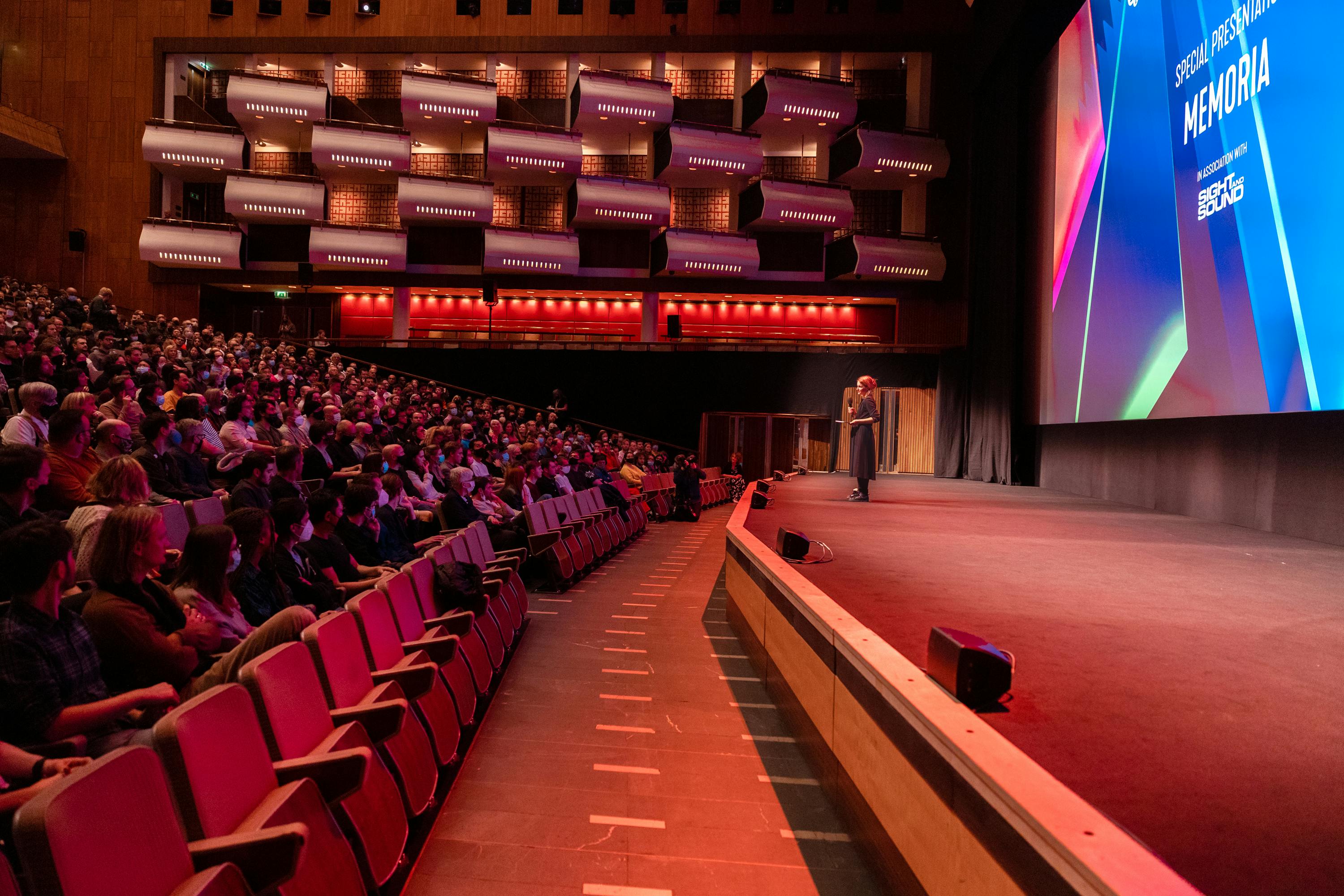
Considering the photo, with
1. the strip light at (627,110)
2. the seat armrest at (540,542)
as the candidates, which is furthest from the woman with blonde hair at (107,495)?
the strip light at (627,110)

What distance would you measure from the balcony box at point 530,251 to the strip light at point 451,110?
224cm

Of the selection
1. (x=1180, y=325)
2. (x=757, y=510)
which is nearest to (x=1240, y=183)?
(x=1180, y=325)

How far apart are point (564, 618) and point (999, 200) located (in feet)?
30.9

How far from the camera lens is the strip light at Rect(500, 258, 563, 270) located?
17109 mm

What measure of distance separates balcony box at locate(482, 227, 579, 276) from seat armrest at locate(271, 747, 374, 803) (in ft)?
53.1

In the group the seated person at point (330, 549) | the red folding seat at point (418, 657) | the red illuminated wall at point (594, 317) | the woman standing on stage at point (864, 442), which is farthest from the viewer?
the red illuminated wall at point (594, 317)

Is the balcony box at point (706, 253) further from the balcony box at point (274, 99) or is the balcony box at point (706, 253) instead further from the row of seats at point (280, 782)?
the row of seats at point (280, 782)

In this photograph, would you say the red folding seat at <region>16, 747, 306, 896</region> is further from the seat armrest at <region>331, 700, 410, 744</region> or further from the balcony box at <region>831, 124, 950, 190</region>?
the balcony box at <region>831, 124, 950, 190</region>

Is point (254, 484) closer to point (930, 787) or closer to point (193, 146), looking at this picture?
point (930, 787)

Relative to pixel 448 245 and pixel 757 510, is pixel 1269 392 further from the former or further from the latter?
pixel 448 245

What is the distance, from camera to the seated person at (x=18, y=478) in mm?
2625

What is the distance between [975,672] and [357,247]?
57.5 ft

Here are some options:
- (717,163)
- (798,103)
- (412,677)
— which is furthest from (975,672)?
(798,103)

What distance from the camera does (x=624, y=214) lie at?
17.0 metres
